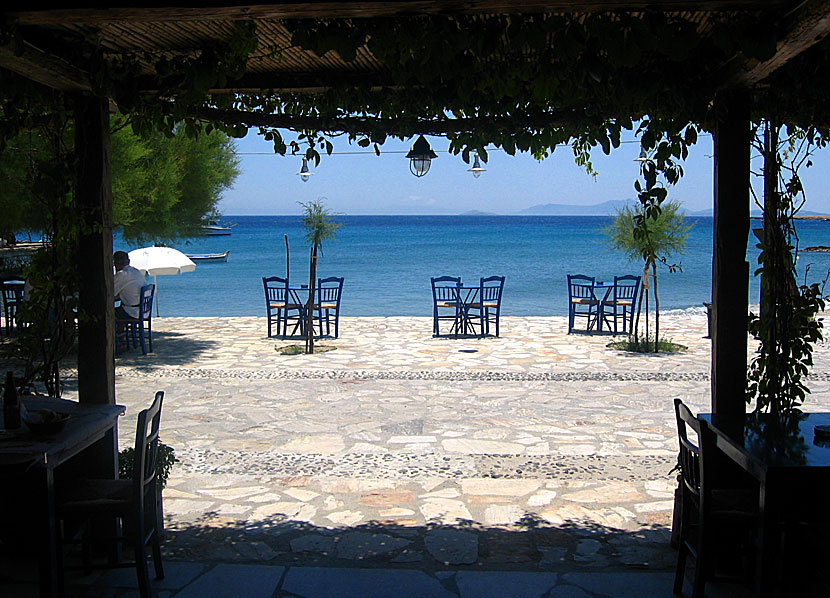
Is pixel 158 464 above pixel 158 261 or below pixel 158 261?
below

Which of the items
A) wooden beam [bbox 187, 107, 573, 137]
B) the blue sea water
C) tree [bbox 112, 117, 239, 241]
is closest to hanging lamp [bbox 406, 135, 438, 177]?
wooden beam [bbox 187, 107, 573, 137]

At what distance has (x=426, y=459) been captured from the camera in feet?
17.9

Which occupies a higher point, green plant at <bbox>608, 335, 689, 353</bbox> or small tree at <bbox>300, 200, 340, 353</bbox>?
small tree at <bbox>300, 200, 340, 353</bbox>

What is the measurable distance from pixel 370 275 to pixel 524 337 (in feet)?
68.2

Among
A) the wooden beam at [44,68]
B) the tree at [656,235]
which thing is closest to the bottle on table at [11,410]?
the wooden beam at [44,68]

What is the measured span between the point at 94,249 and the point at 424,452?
9.42ft

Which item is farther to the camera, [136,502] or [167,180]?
[167,180]

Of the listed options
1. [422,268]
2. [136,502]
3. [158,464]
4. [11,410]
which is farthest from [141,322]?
[422,268]

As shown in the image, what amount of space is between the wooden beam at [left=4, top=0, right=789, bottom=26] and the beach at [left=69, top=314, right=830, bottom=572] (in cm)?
256

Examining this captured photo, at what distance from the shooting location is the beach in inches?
156

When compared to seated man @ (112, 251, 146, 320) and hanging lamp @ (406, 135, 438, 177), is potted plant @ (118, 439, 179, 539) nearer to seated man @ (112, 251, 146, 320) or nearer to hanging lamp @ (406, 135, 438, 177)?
hanging lamp @ (406, 135, 438, 177)

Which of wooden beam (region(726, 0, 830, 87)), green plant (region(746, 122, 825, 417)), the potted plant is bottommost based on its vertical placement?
the potted plant

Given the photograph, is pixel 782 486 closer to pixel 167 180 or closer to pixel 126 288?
pixel 126 288

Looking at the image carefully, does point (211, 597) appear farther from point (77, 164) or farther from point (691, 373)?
point (691, 373)
